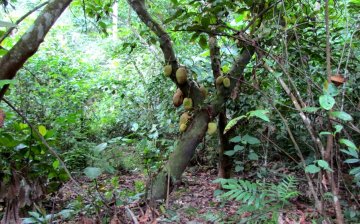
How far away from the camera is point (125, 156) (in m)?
4.02

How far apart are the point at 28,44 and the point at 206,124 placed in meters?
1.55

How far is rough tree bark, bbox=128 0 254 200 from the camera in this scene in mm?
2682

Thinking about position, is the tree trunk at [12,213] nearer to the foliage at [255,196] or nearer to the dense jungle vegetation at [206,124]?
the dense jungle vegetation at [206,124]

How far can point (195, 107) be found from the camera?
9.81 feet

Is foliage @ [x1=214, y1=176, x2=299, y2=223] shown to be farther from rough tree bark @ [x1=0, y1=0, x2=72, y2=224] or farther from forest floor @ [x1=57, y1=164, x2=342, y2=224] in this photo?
rough tree bark @ [x1=0, y1=0, x2=72, y2=224]

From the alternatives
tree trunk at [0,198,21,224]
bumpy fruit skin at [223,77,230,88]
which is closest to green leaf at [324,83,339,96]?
bumpy fruit skin at [223,77,230,88]

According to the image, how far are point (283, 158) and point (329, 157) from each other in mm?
1911

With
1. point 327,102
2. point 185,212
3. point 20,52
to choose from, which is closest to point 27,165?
point 20,52

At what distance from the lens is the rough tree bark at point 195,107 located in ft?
8.80

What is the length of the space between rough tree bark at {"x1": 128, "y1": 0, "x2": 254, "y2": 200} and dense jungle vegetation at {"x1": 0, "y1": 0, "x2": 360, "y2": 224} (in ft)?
0.03

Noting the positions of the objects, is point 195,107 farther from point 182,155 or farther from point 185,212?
point 185,212

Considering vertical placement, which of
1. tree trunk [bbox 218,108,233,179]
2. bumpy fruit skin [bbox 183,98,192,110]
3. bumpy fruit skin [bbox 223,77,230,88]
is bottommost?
tree trunk [bbox 218,108,233,179]

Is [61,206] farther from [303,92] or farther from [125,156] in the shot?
[303,92]

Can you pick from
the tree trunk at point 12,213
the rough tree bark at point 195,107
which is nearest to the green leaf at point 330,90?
the rough tree bark at point 195,107
